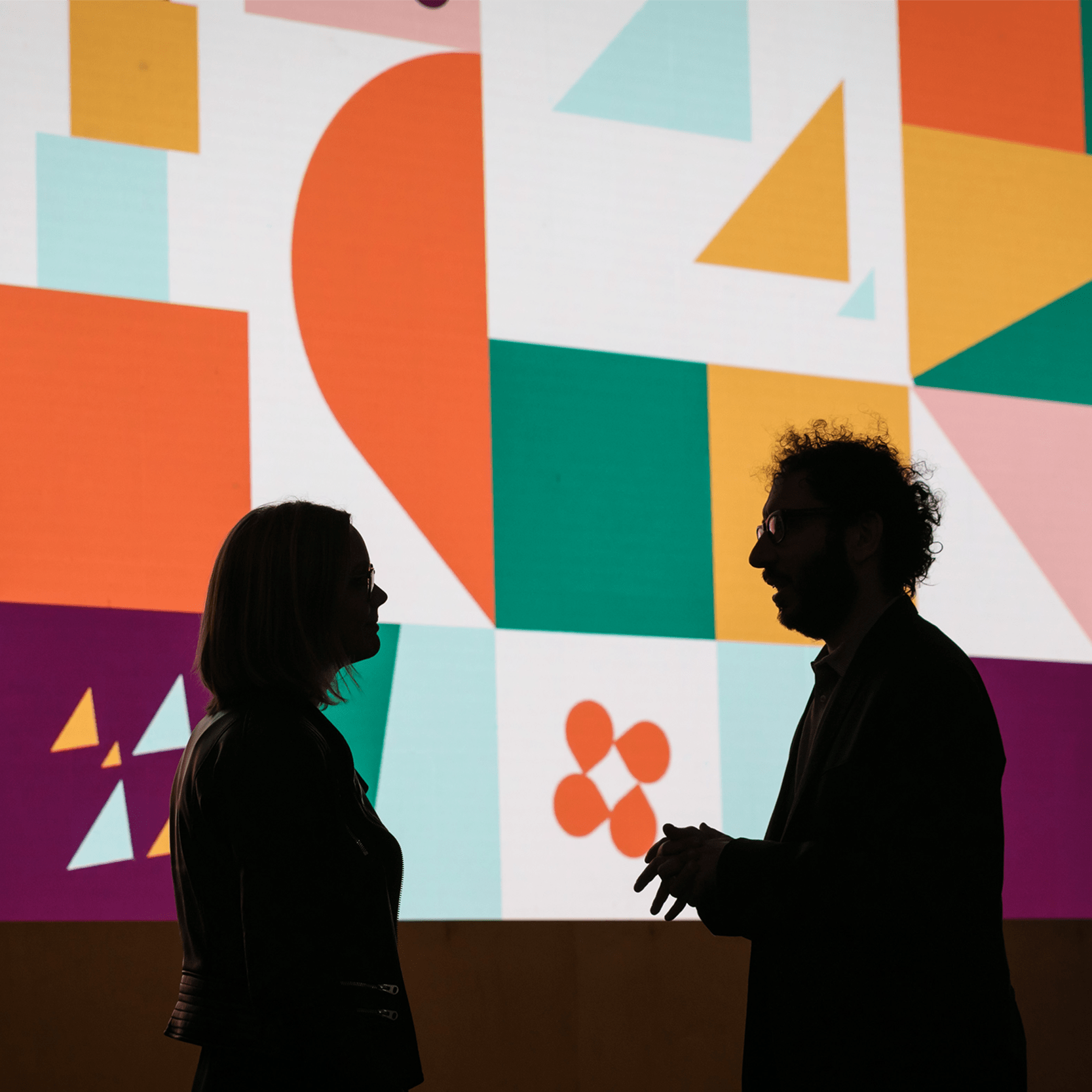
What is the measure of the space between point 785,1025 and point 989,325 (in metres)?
2.03

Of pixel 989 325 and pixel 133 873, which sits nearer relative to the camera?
pixel 133 873

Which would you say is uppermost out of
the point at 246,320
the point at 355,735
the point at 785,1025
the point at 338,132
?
the point at 338,132

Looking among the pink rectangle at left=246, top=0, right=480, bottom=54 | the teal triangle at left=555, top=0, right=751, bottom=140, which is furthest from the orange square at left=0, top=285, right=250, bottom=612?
the teal triangle at left=555, top=0, right=751, bottom=140

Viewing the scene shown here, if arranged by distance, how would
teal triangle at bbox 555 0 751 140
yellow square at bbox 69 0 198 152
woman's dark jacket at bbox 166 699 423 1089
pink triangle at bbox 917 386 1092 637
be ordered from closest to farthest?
woman's dark jacket at bbox 166 699 423 1089 < yellow square at bbox 69 0 198 152 < teal triangle at bbox 555 0 751 140 < pink triangle at bbox 917 386 1092 637

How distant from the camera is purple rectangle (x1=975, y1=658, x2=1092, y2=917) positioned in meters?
2.90

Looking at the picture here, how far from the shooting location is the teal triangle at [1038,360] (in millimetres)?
3039

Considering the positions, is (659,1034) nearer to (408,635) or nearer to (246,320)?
(408,635)

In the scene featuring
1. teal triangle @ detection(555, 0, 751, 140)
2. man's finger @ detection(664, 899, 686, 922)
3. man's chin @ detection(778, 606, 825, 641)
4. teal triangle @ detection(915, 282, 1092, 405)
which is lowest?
man's finger @ detection(664, 899, 686, 922)

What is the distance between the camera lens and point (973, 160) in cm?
313

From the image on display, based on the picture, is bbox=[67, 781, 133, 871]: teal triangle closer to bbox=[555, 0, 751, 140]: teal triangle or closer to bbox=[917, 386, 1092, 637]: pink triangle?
bbox=[555, 0, 751, 140]: teal triangle

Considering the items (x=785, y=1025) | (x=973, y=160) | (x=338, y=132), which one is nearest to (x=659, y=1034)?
(x=785, y=1025)

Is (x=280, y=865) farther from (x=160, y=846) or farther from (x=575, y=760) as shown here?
(x=575, y=760)

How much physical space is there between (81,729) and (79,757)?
0.15 feet

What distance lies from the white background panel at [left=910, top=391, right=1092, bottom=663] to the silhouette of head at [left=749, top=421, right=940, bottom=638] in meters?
1.09
